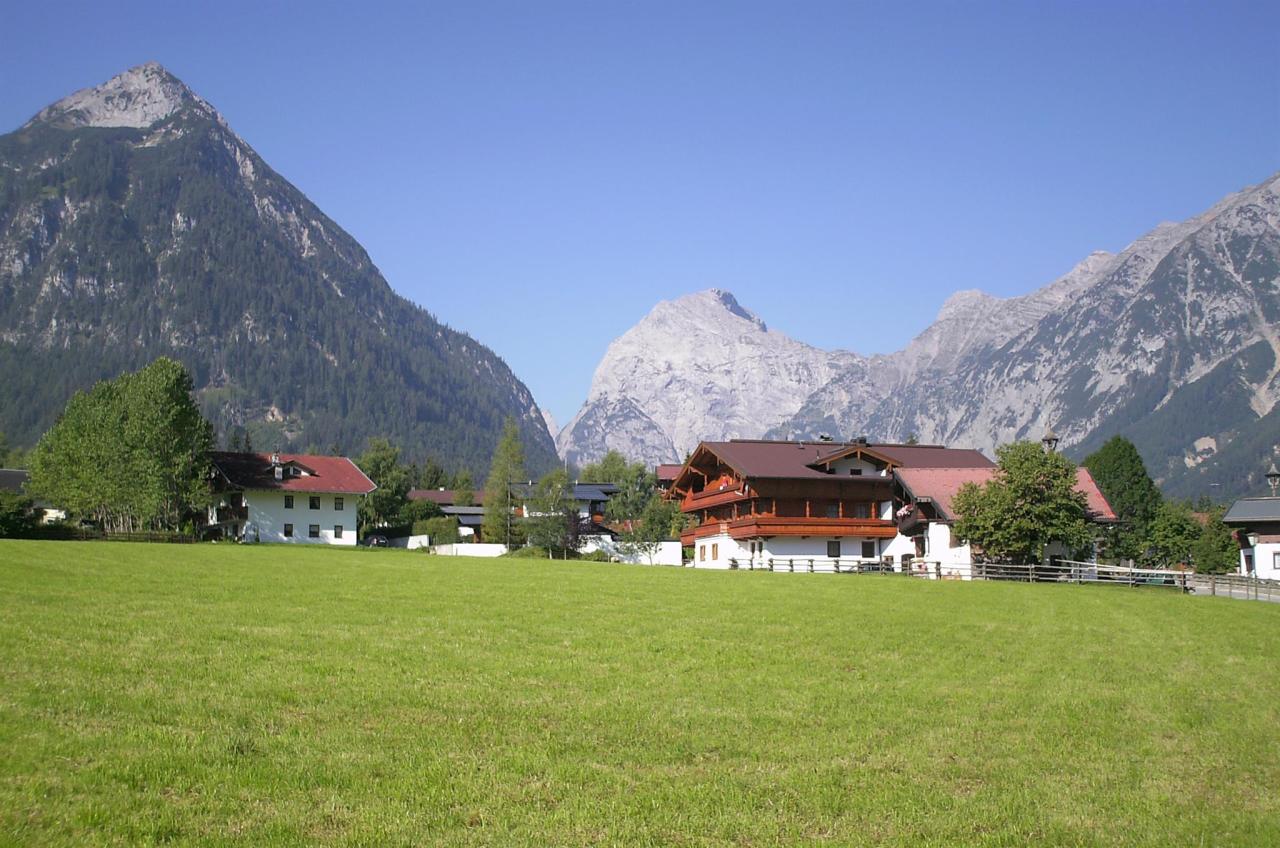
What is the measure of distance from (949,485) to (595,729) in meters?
71.9

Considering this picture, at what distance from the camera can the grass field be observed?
10.7 metres

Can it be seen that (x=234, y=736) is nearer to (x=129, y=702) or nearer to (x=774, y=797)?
(x=129, y=702)

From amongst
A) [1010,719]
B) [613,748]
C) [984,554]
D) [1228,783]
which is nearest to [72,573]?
[613,748]

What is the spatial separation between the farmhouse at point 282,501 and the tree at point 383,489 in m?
26.1

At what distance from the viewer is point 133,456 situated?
88.7m

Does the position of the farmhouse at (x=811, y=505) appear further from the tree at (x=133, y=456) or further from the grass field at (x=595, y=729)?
the grass field at (x=595, y=729)

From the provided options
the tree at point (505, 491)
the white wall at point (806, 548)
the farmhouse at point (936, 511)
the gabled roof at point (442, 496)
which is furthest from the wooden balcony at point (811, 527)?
the gabled roof at point (442, 496)

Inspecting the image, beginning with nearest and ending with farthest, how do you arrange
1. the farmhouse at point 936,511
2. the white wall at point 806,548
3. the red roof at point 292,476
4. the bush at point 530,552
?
the farmhouse at point 936,511 → the white wall at point 806,548 → the bush at point 530,552 → the red roof at point 292,476

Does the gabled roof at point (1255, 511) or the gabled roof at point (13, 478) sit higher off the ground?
the gabled roof at point (13, 478)

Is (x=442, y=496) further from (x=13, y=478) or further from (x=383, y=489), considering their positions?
(x=13, y=478)

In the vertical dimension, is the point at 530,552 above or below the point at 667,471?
below

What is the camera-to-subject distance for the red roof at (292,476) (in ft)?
348

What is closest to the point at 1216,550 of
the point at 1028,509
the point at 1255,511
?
the point at 1255,511

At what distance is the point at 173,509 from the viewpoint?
96062 millimetres
